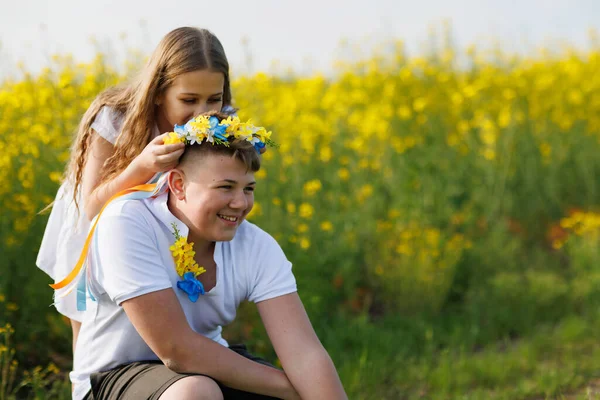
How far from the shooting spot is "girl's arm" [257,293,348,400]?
7.96 feet

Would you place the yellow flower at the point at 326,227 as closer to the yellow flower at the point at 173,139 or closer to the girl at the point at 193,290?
the girl at the point at 193,290

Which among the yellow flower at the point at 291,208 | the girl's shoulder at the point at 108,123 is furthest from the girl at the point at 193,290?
the yellow flower at the point at 291,208

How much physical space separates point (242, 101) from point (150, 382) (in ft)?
10.8

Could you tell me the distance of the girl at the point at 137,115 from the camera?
2742 millimetres

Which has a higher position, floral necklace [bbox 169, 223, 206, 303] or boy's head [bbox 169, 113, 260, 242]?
boy's head [bbox 169, 113, 260, 242]

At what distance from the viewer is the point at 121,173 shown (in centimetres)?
257

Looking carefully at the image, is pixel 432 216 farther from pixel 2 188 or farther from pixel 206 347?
pixel 206 347

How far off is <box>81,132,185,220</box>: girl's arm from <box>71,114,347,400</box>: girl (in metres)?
0.05

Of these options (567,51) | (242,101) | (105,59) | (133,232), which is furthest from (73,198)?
(567,51)

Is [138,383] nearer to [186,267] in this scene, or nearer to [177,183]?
[186,267]

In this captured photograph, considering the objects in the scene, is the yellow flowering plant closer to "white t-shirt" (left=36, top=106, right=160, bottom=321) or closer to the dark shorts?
"white t-shirt" (left=36, top=106, right=160, bottom=321)

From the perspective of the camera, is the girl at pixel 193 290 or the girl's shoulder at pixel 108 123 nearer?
the girl at pixel 193 290

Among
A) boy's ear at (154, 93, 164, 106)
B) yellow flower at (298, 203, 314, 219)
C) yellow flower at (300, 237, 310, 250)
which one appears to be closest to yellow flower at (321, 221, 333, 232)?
yellow flower at (298, 203, 314, 219)

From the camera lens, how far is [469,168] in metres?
6.22
